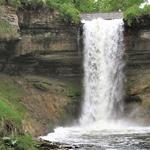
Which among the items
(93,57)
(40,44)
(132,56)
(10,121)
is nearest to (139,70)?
(132,56)

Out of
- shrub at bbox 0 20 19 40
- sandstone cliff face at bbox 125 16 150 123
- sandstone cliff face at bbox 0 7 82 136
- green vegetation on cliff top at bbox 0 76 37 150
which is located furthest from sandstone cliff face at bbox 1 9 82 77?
green vegetation on cliff top at bbox 0 76 37 150

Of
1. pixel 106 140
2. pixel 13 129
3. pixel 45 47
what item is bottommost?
pixel 106 140

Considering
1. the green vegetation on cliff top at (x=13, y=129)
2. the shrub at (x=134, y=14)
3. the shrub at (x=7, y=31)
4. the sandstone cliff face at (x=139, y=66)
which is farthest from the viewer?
the shrub at (x=134, y=14)

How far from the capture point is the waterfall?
35406 millimetres

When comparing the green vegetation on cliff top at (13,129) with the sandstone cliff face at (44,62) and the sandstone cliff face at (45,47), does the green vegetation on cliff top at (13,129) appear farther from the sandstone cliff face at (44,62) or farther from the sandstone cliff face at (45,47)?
the sandstone cliff face at (45,47)

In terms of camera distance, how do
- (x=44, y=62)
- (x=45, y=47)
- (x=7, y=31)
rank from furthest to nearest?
1. (x=44, y=62)
2. (x=45, y=47)
3. (x=7, y=31)

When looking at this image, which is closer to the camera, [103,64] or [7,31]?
[7,31]

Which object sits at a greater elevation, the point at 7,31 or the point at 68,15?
the point at 68,15

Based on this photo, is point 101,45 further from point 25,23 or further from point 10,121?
point 10,121

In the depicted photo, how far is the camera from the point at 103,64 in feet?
118

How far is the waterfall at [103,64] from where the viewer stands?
3541cm

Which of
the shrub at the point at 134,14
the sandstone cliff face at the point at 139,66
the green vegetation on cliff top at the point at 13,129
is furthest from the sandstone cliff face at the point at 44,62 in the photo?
the shrub at the point at 134,14

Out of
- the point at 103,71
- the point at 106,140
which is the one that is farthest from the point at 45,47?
the point at 106,140

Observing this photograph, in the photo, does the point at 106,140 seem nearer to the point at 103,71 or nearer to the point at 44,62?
the point at 44,62
